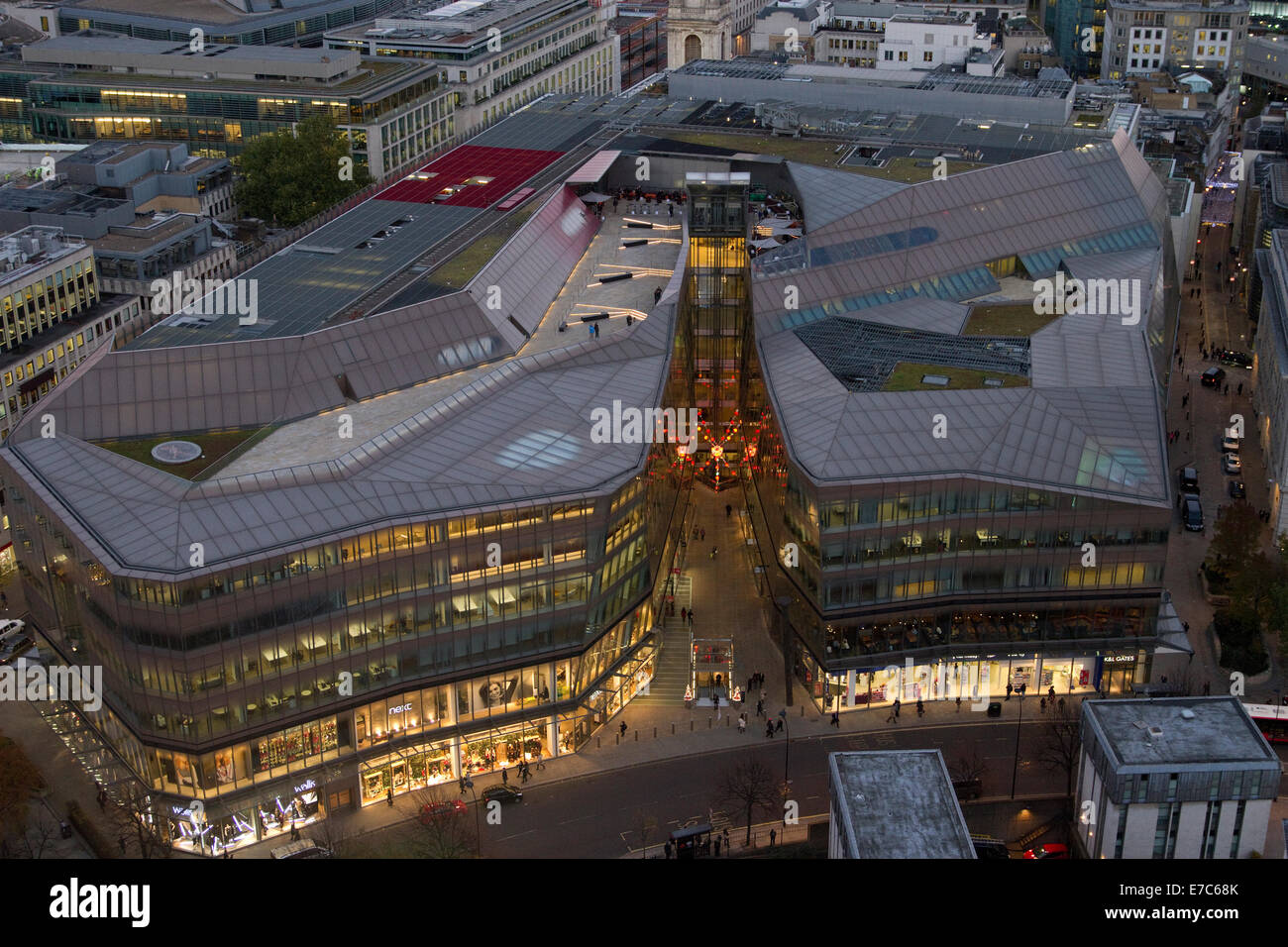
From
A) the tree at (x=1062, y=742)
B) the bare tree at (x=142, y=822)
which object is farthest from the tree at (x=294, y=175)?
the tree at (x=1062, y=742)

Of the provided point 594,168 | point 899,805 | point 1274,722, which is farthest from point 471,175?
point 899,805

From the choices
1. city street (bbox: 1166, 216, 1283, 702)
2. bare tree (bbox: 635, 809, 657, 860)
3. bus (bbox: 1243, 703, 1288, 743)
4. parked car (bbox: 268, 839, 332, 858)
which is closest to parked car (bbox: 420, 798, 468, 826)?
parked car (bbox: 268, 839, 332, 858)

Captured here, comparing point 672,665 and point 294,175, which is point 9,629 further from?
point 294,175

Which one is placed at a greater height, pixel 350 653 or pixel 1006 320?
pixel 1006 320

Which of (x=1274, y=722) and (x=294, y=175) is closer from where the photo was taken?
(x=1274, y=722)

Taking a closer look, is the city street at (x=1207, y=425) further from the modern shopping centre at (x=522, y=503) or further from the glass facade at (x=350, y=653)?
the glass facade at (x=350, y=653)

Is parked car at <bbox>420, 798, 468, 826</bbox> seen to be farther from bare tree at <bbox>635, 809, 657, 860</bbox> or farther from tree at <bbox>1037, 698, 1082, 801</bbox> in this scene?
tree at <bbox>1037, 698, 1082, 801</bbox>

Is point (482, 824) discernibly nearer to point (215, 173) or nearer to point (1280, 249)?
point (1280, 249)
